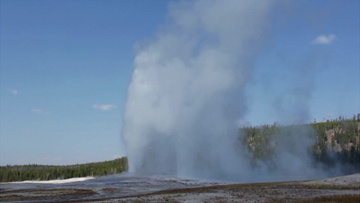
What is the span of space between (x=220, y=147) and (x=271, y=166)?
23.4 m

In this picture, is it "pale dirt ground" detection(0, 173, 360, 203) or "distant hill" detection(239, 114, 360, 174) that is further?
"distant hill" detection(239, 114, 360, 174)

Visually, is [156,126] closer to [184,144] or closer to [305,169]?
[184,144]

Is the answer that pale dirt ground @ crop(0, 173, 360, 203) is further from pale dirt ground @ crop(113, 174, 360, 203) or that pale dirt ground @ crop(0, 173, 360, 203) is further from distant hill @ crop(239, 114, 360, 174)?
distant hill @ crop(239, 114, 360, 174)

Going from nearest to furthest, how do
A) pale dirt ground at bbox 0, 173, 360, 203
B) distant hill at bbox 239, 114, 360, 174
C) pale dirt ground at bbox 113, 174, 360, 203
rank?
pale dirt ground at bbox 113, 174, 360, 203, pale dirt ground at bbox 0, 173, 360, 203, distant hill at bbox 239, 114, 360, 174

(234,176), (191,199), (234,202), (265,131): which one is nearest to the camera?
(234,202)

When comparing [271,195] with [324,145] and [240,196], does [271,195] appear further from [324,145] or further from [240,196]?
[324,145]

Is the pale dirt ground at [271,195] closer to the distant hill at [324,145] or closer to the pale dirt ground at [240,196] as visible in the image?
the pale dirt ground at [240,196]

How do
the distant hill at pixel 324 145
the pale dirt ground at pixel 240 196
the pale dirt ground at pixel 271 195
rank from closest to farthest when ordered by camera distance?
the pale dirt ground at pixel 271 195 < the pale dirt ground at pixel 240 196 < the distant hill at pixel 324 145

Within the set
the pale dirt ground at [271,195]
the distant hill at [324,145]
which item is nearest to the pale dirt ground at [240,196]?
the pale dirt ground at [271,195]

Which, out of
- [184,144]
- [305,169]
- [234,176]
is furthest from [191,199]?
[305,169]

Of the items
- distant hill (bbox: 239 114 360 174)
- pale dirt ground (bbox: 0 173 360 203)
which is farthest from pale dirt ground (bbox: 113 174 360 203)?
distant hill (bbox: 239 114 360 174)

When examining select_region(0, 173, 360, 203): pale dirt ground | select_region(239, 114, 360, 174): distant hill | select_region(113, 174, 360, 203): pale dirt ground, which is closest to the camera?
select_region(113, 174, 360, 203): pale dirt ground

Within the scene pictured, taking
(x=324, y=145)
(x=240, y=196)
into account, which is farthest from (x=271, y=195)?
(x=324, y=145)

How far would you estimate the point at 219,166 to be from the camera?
105m
